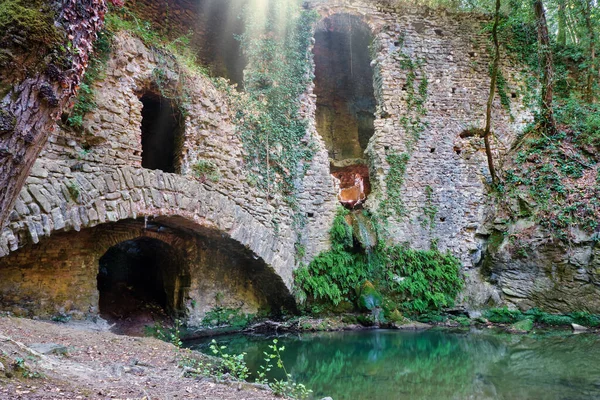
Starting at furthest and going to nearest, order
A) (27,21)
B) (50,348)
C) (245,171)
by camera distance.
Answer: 1. (245,171)
2. (50,348)
3. (27,21)

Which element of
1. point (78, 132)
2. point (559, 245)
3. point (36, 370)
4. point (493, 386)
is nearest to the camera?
point (36, 370)

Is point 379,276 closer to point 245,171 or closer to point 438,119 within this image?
point 245,171

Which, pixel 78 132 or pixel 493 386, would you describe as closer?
pixel 493 386

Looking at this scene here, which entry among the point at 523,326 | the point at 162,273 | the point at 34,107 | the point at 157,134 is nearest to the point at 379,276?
the point at 523,326

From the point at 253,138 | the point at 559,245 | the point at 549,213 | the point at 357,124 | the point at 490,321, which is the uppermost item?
the point at 357,124

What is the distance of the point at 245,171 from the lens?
25.6ft

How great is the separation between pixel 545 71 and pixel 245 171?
9.72 meters

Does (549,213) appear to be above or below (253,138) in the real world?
below

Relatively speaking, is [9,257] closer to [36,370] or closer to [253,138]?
[36,370]

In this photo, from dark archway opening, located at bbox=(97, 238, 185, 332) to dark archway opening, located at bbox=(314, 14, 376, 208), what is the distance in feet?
24.4

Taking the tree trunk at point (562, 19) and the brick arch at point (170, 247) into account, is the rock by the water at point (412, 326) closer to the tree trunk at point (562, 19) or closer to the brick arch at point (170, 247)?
the brick arch at point (170, 247)

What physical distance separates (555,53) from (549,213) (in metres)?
5.84

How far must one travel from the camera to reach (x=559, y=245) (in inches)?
354

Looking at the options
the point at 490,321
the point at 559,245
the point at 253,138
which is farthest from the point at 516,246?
the point at 253,138
